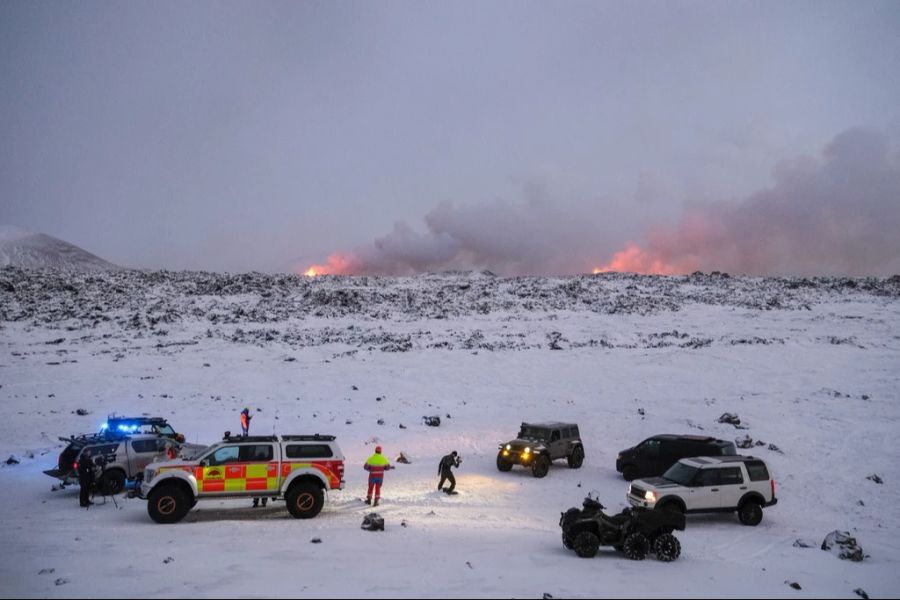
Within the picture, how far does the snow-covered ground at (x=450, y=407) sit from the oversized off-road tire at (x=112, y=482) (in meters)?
1.18

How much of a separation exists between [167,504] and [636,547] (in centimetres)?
1143

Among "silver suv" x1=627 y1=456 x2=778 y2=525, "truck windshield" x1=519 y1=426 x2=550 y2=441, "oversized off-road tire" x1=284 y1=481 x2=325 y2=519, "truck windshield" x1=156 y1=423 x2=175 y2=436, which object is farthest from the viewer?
"truck windshield" x1=156 y1=423 x2=175 y2=436

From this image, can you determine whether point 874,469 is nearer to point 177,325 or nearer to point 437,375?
point 437,375

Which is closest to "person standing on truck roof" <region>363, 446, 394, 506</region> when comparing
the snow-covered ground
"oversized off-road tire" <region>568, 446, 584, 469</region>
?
the snow-covered ground

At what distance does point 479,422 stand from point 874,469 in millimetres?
16314

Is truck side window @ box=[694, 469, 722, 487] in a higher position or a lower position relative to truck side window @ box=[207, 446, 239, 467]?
lower

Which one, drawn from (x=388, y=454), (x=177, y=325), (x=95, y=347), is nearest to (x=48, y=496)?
(x=388, y=454)

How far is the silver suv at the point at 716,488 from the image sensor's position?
1547 centimetres

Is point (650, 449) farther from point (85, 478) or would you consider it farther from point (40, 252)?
point (40, 252)

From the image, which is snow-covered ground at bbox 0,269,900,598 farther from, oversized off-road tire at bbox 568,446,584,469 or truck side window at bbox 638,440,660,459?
truck side window at bbox 638,440,660,459

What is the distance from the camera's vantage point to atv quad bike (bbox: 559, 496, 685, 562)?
12.0m

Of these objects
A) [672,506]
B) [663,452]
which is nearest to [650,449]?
[663,452]

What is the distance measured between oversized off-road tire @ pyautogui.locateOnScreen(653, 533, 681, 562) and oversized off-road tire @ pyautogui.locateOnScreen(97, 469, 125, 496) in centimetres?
1612

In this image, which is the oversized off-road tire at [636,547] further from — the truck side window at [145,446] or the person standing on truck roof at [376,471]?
the truck side window at [145,446]
